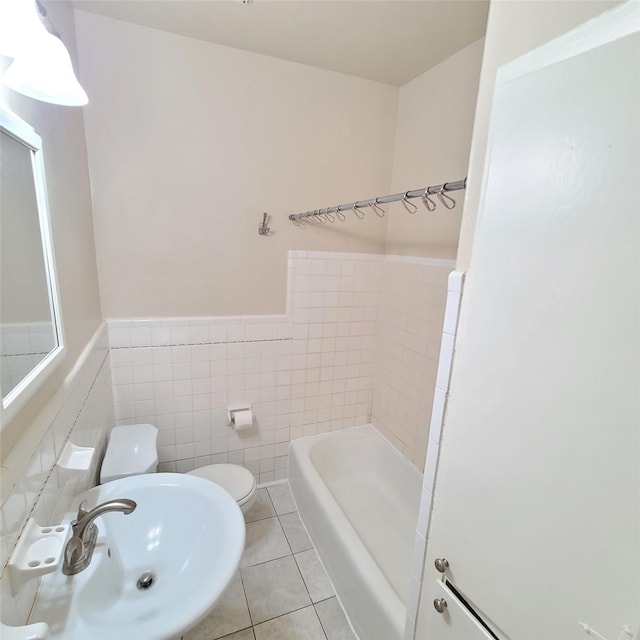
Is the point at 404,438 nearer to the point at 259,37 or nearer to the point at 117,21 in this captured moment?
the point at 259,37

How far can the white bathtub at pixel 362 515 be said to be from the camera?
4.53 feet

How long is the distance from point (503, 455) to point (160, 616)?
879 millimetres

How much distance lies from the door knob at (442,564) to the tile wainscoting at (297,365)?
110 centimetres

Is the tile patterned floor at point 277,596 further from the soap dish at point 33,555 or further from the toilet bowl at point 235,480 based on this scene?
the soap dish at point 33,555

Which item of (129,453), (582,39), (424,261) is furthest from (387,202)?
(129,453)

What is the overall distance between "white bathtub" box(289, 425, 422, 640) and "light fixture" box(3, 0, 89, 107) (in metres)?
1.89

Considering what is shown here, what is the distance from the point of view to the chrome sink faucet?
2.81 ft

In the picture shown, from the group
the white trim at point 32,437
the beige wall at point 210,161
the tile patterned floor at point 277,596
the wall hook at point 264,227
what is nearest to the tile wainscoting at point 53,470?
the white trim at point 32,437

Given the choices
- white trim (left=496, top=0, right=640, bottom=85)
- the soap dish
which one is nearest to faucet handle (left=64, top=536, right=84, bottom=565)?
the soap dish

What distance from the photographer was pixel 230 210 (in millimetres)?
1898

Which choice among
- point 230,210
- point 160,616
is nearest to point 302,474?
point 160,616

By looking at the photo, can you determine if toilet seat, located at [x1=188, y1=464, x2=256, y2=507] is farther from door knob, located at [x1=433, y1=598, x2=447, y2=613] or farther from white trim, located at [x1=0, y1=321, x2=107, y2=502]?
door knob, located at [x1=433, y1=598, x2=447, y2=613]

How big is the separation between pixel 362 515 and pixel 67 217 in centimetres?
219

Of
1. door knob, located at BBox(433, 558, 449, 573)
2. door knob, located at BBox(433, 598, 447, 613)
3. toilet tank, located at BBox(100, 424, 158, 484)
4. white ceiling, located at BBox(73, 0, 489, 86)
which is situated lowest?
toilet tank, located at BBox(100, 424, 158, 484)
